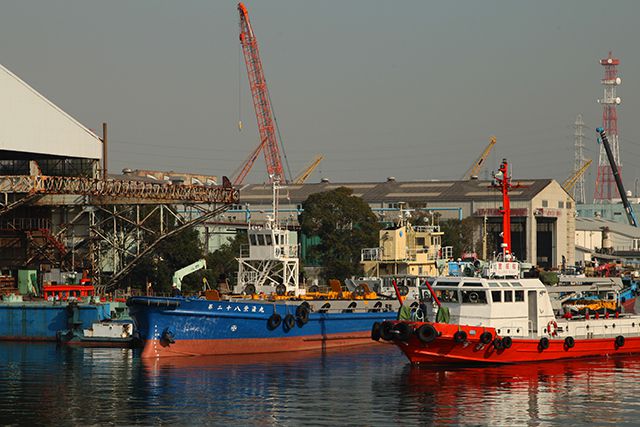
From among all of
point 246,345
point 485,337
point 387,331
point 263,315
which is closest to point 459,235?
point 263,315

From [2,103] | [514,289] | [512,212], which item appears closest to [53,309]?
[2,103]

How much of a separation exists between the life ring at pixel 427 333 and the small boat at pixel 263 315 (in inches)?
385

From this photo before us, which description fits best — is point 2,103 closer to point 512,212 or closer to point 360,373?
point 360,373

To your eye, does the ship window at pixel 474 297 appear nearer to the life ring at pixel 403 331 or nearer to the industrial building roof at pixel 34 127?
the life ring at pixel 403 331

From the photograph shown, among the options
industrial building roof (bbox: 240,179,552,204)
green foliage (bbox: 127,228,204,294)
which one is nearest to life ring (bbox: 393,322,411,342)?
green foliage (bbox: 127,228,204,294)

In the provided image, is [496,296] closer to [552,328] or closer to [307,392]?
[552,328]

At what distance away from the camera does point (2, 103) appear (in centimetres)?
6712

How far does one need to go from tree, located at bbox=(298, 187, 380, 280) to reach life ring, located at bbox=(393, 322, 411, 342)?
45158mm

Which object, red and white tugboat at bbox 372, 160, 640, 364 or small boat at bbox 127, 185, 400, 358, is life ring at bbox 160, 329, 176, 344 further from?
red and white tugboat at bbox 372, 160, 640, 364

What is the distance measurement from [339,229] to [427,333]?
49432mm

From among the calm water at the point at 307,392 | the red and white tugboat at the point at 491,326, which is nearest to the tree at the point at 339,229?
the calm water at the point at 307,392

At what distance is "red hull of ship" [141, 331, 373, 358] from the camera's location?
48969 mm

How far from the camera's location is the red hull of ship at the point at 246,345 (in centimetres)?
4897

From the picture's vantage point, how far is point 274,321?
51.4 m
